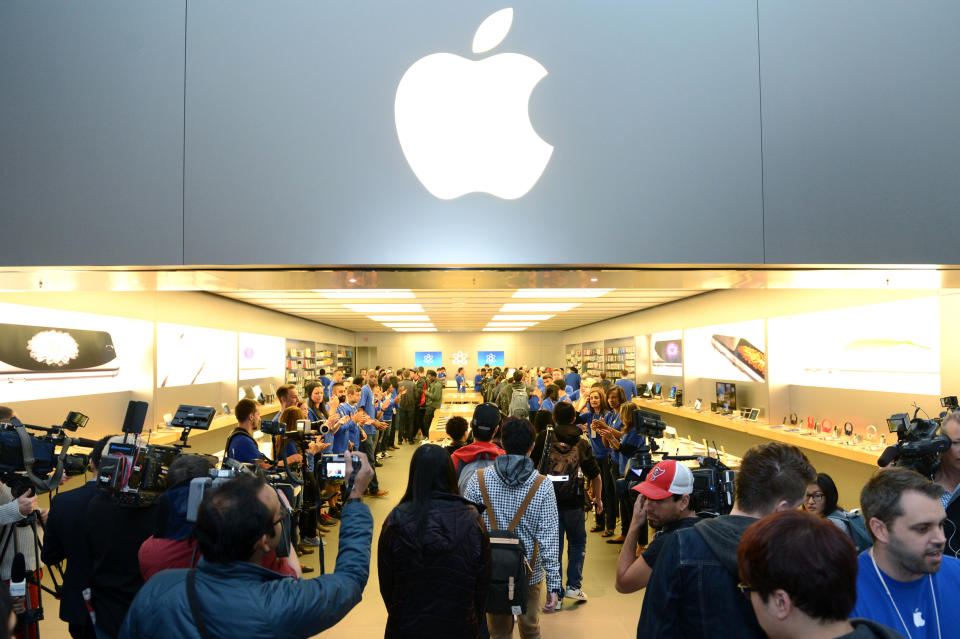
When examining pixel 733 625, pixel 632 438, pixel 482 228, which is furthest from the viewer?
pixel 632 438

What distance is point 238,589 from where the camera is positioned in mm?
1320

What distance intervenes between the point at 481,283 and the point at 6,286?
10.5 feet

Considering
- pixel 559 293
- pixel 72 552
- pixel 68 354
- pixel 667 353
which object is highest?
pixel 559 293

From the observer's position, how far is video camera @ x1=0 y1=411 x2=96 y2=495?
2.62 meters

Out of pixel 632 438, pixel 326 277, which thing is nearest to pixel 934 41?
pixel 632 438

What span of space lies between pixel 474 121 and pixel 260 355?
8.73 meters

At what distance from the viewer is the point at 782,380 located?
7.39m

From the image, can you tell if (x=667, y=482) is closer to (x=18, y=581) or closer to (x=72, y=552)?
(x=72, y=552)

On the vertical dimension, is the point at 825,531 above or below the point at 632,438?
above

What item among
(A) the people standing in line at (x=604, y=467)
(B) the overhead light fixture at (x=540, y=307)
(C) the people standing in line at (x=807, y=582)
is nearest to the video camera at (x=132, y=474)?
(C) the people standing in line at (x=807, y=582)

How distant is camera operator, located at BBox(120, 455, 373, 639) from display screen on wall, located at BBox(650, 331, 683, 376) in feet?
32.0

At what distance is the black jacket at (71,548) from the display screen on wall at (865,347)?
6.32 metres

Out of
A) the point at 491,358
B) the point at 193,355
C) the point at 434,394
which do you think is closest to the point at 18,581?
the point at 193,355

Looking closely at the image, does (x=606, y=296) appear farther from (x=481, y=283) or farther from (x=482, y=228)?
(x=482, y=228)
